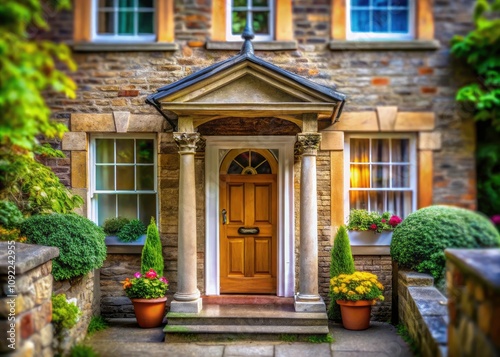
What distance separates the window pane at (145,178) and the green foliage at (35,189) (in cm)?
114

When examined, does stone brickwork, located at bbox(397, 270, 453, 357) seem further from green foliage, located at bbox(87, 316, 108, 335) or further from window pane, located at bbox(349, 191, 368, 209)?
green foliage, located at bbox(87, 316, 108, 335)

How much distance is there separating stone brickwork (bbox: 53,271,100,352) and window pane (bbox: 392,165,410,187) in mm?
5125

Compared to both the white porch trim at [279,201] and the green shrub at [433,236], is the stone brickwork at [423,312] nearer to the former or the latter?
the green shrub at [433,236]

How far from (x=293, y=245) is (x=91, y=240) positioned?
10.6 ft

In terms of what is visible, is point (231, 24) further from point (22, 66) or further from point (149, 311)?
point (22, 66)

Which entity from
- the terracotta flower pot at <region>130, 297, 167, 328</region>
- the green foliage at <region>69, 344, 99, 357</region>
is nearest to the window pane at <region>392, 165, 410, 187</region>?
the terracotta flower pot at <region>130, 297, 167, 328</region>

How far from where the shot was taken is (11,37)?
415 cm

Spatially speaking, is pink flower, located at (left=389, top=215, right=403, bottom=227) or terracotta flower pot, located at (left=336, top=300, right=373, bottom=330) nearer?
terracotta flower pot, located at (left=336, top=300, right=373, bottom=330)

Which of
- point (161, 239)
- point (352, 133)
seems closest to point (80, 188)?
point (161, 239)

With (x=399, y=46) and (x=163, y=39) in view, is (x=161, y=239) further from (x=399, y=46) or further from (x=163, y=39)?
(x=399, y=46)

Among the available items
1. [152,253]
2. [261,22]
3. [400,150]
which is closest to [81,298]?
[152,253]

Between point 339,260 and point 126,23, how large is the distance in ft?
17.2

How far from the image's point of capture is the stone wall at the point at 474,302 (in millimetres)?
4059

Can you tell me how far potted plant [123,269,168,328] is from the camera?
7801mm
